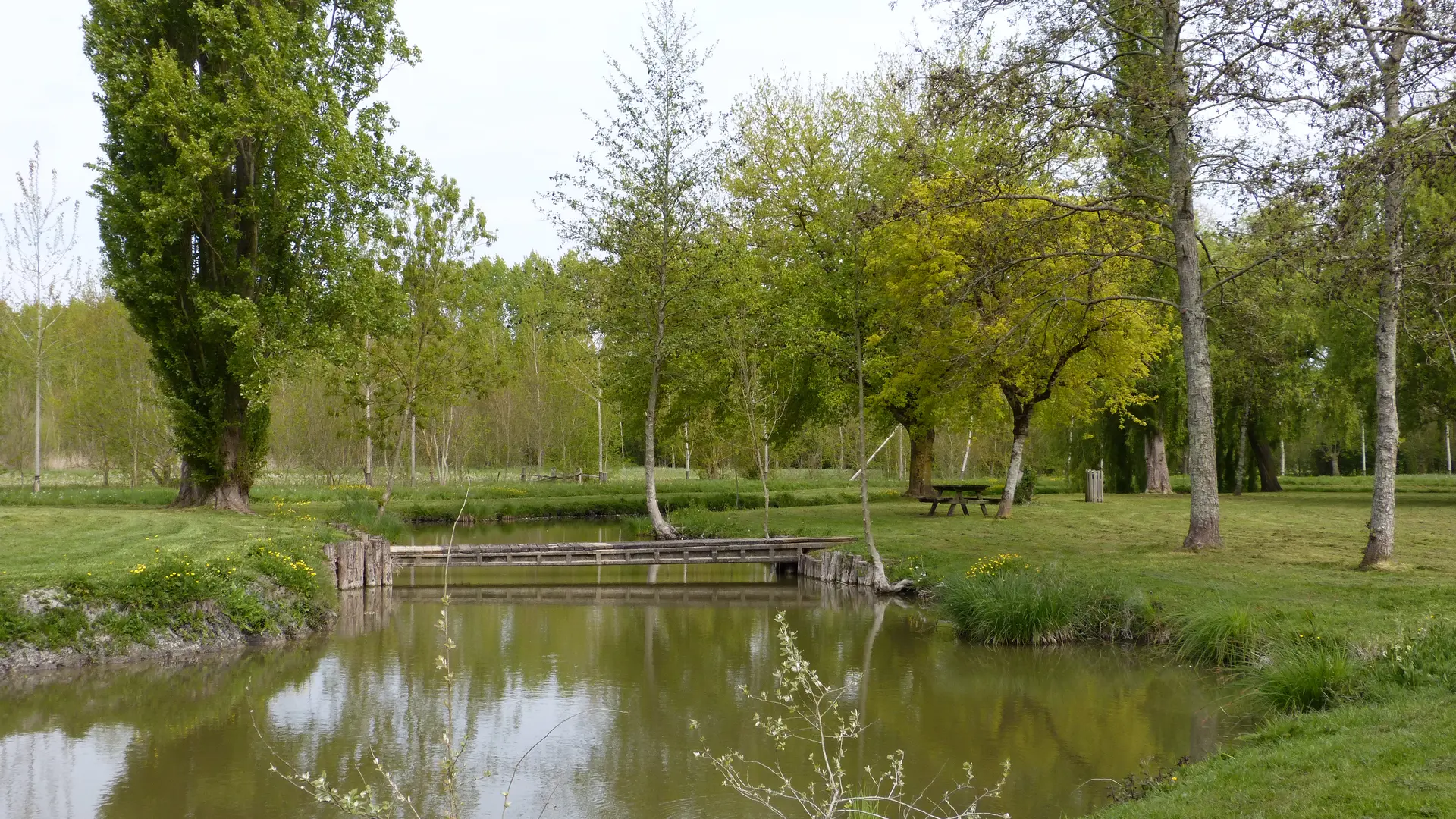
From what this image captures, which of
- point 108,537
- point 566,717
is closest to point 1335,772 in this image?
point 566,717

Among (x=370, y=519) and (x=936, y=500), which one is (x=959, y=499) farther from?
(x=370, y=519)

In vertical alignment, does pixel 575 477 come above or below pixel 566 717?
above

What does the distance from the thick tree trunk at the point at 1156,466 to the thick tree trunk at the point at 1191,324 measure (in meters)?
17.0

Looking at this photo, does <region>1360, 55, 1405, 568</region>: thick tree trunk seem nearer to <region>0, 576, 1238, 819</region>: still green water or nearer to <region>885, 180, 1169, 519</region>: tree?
<region>0, 576, 1238, 819</region>: still green water

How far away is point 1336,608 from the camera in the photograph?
10391mm

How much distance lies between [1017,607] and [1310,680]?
448 cm

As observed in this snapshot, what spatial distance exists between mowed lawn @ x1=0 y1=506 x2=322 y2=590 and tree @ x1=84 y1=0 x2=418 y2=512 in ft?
7.96

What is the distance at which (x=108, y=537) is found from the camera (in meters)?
15.0

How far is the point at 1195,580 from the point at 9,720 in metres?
13.2

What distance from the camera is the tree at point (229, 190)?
61.4 feet

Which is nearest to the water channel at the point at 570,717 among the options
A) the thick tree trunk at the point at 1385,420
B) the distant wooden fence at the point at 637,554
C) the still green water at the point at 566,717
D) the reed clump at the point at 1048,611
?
the still green water at the point at 566,717

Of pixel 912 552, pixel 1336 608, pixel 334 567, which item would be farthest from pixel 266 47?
pixel 1336 608

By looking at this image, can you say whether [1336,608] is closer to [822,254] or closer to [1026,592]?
[1026,592]

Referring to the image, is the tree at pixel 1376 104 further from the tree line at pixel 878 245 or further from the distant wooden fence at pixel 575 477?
the distant wooden fence at pixel 575 477
